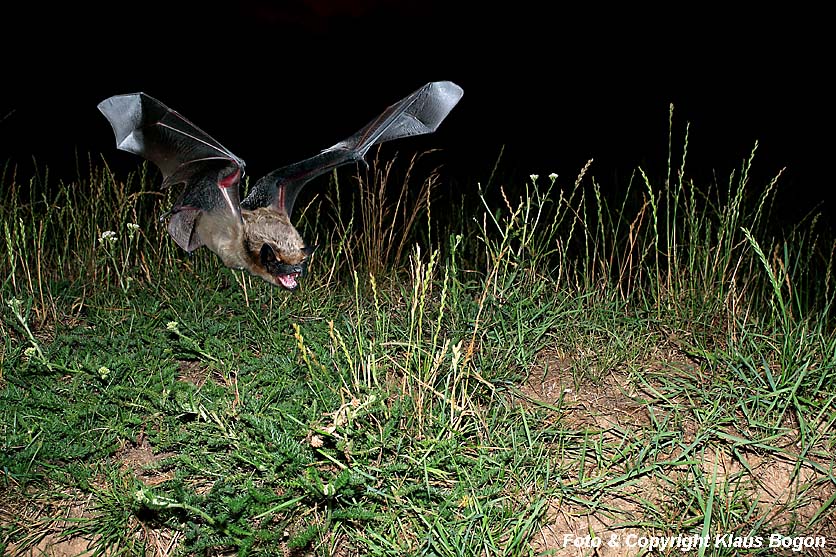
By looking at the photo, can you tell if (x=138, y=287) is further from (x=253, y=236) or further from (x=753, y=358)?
(x=753, y=358)

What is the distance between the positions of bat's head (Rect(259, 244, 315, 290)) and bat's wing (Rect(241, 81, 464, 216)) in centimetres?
19

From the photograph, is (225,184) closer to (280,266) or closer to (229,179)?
(229,179)

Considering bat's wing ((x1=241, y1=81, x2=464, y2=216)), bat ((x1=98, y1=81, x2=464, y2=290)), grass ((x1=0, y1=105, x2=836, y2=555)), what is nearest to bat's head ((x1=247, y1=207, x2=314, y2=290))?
bat ((x1=98, y1=81, x2=464, y2=290))

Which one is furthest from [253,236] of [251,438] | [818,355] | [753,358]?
[818,355]

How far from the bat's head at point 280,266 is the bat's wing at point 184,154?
6.1 inches

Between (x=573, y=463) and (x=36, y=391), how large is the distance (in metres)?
1.88

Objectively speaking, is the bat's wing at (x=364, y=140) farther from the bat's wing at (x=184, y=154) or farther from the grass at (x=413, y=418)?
the grass at (x=413, y=418)

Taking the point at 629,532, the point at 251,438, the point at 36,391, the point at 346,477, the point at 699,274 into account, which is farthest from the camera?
the point at 699,274

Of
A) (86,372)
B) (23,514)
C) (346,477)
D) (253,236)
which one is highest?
(253,236)

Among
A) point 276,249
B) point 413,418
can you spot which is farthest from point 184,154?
point 413,418

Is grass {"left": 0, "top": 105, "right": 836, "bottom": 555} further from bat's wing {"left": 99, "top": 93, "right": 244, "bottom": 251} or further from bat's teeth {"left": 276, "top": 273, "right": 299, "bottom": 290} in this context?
bat's wing {"left": 99, "top": 93, "right": 244, "bottom": 251}

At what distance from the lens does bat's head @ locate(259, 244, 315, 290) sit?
2.32 m

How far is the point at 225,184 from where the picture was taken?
7.97ft

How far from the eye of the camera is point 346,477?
2.20 m
